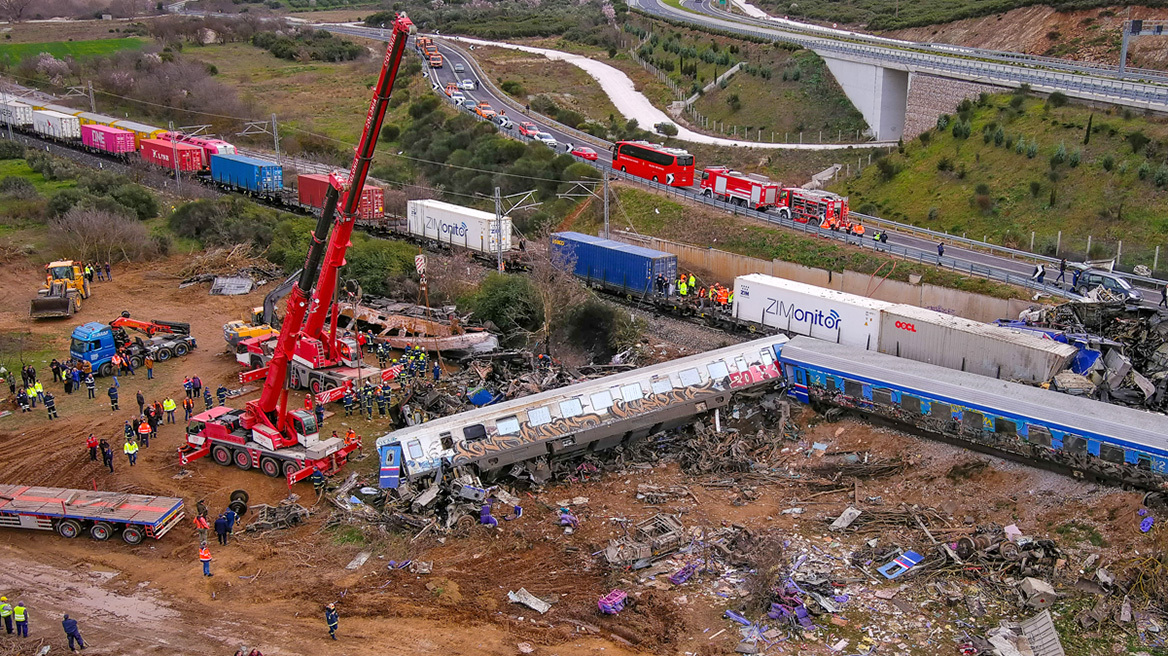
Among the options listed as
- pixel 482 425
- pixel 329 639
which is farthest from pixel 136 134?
pixel 329 639

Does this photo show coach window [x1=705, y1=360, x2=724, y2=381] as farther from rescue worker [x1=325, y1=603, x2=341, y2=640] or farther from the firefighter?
the firefighter

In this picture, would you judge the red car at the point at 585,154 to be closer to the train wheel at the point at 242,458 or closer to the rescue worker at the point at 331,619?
the train wheel at the point at 242,458

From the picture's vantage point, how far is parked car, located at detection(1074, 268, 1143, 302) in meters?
38.7

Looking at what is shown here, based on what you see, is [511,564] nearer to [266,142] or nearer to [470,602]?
[470,602]

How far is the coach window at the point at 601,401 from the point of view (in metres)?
30.5

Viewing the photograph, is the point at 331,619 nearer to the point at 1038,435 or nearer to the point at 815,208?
the point at 1038,435

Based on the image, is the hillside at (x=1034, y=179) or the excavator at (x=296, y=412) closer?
the excavator at (x=296, y=412)

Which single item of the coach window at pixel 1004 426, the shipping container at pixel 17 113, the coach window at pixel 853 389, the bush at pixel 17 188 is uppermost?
the shipping container at pixel 17 113

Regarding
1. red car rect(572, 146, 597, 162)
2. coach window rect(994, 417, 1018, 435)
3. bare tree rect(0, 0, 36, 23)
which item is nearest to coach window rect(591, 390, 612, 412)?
coach window rect(994, 417, 1018, 435)

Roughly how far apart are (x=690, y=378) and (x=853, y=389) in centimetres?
554

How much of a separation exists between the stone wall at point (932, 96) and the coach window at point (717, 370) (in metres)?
38.9

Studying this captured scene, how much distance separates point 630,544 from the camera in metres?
25.4

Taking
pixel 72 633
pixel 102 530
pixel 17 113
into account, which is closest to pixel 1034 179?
pixel 102 530

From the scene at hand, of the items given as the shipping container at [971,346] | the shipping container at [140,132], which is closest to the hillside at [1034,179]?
the shipping container at [971,346]
